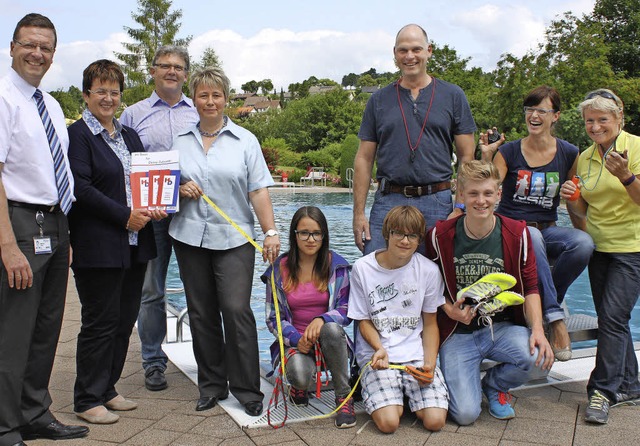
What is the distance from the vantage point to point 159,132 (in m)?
4.18

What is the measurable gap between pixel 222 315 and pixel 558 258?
2.10 m

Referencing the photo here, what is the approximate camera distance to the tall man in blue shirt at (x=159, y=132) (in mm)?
4180

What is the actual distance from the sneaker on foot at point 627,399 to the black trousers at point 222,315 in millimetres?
2097

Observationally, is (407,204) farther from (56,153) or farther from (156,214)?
(56,153)

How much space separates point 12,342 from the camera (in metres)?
3.12

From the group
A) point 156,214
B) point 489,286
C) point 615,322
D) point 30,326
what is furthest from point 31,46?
point 615,322

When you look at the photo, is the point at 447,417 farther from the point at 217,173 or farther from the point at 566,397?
the point at 217,173

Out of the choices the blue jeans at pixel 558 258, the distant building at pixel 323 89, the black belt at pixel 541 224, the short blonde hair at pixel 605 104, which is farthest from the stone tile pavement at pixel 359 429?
the distant building at pixel 323 89

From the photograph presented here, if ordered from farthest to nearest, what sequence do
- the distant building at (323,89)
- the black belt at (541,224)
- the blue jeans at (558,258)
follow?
the distant building at (323,89) < the black belt at (541,224) < the blue jeans at (558,258)

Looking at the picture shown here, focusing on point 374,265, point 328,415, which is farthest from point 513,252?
point 328,415

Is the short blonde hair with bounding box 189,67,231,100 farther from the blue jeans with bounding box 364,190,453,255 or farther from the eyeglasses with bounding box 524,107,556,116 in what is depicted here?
the eyeglasses with bounding box 524,107,556,116

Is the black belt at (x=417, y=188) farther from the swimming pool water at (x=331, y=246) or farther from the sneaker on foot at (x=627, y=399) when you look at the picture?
the swimming pool water at (x=331, y=246)

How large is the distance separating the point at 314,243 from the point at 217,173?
698mm

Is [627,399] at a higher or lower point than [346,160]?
lower
